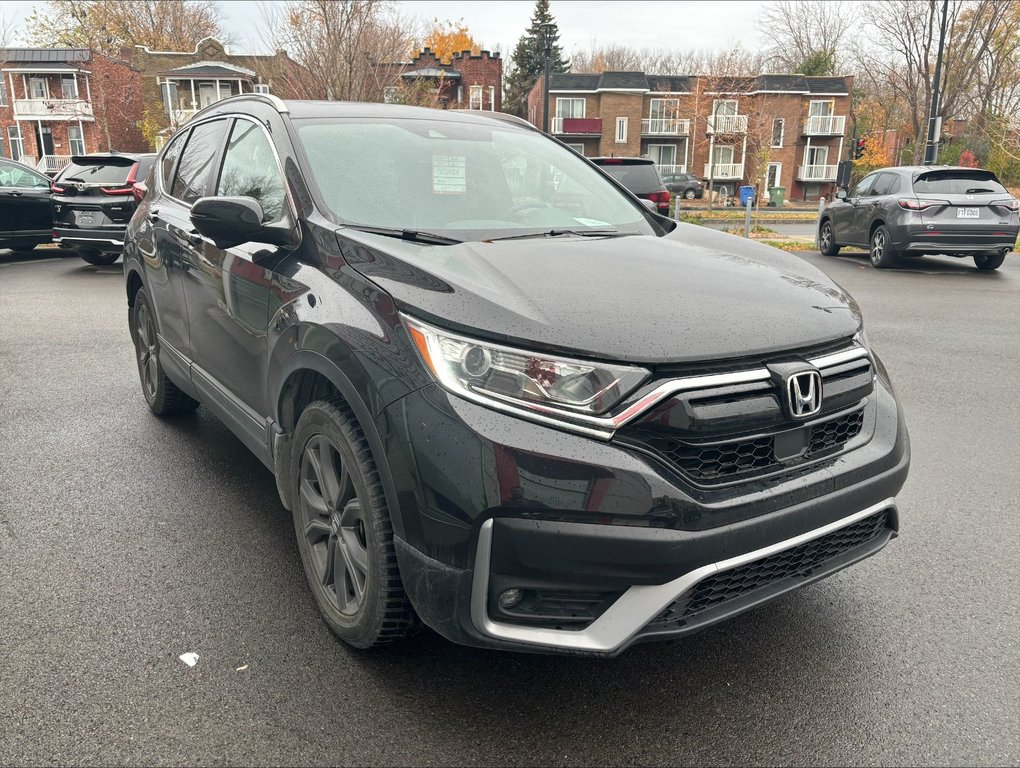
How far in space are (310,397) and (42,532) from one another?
1.69 metres

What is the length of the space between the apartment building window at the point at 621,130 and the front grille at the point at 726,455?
6084 centimetres

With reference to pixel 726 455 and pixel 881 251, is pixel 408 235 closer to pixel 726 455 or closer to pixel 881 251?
pixel 726 455

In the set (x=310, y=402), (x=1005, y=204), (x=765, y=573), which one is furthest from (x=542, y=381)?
(x=1005, y=204)

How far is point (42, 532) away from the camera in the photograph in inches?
140

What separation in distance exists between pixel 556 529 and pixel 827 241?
50.4ft

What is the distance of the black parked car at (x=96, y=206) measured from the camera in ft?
38.8

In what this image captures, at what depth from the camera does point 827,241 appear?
623 inches

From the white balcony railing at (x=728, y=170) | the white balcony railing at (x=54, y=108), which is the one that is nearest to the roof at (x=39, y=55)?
the white balcony railing at (x=54, y=108)

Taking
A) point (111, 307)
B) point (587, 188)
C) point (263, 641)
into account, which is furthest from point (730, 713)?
point (111, 307)

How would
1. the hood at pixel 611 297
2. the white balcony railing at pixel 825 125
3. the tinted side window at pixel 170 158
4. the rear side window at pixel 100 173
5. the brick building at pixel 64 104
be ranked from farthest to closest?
the white balcony railing at pixel 825 125, the brick building at pixel 64 104, the rear side window at pixel 100 173, the tinted side window at pixel 170 158, the hood at pixel 611 297

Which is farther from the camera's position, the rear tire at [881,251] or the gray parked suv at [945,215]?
the rear tire at [881,251]

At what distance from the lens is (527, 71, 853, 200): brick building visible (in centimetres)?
5875

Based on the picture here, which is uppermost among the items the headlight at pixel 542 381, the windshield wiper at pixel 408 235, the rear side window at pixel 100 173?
the windshield wiper at pixel 408 235

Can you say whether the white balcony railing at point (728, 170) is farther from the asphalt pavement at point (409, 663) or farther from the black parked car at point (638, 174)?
the asphalt pavement at point (409, 663)
